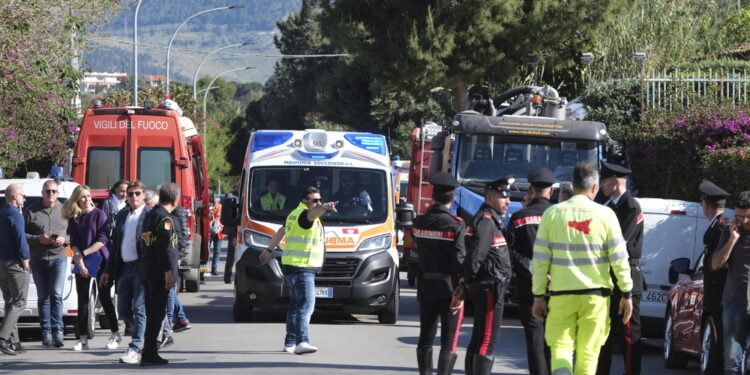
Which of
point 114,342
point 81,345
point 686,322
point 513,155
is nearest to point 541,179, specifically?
point 686,322

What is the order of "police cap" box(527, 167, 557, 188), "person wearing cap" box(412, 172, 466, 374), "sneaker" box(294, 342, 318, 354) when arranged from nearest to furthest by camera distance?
"person wearing cap" box(412, 172, 466, 374)
"police cap" box(527, 167, 557, 188)
"sneaker" box(294, 342, 318, 354)

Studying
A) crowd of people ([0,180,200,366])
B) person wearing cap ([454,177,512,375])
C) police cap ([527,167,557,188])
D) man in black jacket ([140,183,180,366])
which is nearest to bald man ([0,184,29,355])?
crowd of people ([0,180,200,366])

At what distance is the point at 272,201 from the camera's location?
16.4 m

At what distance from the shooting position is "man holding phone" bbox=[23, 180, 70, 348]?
13258 mm

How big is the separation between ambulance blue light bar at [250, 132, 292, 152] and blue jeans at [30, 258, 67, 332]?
13.5ft

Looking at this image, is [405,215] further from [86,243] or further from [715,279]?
[715,279]

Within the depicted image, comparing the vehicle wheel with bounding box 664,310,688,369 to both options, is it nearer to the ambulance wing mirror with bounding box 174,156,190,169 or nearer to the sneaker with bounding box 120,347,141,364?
the sneaker with bounding box 120,347,141,364

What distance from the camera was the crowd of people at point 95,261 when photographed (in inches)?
466

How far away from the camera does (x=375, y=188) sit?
16609 millimetres

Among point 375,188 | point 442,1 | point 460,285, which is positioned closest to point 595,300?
point 460,285

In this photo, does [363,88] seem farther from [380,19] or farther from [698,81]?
[698,81]

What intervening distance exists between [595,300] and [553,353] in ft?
1.48

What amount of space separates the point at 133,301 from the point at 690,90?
1379cm

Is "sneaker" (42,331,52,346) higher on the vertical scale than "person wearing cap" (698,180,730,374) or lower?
lower
